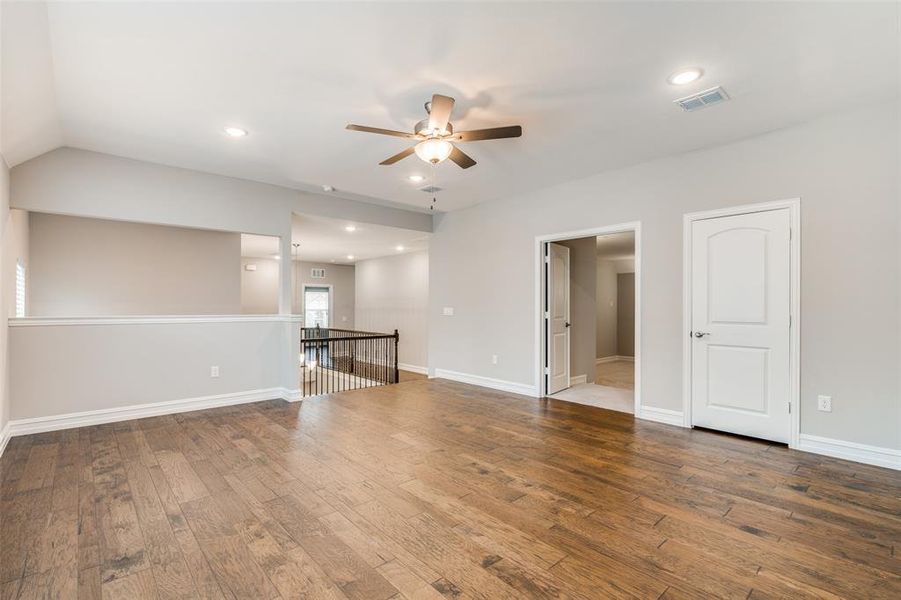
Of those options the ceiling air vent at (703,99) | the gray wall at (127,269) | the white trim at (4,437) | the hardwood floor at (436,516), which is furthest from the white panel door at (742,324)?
the gray wall at (127,269)

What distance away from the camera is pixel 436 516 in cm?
237

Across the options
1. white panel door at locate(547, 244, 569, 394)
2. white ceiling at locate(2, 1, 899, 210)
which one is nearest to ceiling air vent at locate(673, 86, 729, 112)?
white ceiling at locate(2, 1, 899, 210)

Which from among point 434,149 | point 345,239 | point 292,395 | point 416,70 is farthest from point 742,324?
point 345,239

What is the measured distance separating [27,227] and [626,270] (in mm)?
11105

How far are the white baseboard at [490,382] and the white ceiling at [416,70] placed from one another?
309 centimetres

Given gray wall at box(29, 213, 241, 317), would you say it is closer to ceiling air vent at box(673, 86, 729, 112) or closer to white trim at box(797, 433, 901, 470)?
ceiling air vent at box(673, 86, 729, 112)

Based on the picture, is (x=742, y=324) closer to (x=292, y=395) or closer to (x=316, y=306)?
(x=292, y=395)

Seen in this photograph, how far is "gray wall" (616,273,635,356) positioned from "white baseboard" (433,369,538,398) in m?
5.34

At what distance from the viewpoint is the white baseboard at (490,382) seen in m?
5.54

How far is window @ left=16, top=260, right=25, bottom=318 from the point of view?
14.4 ft

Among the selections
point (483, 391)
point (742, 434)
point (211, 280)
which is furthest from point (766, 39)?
point (211, 280)

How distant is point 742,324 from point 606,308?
627cm

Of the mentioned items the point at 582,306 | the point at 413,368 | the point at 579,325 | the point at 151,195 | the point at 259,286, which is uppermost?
the point at 151,195

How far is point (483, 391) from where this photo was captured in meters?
5.76
